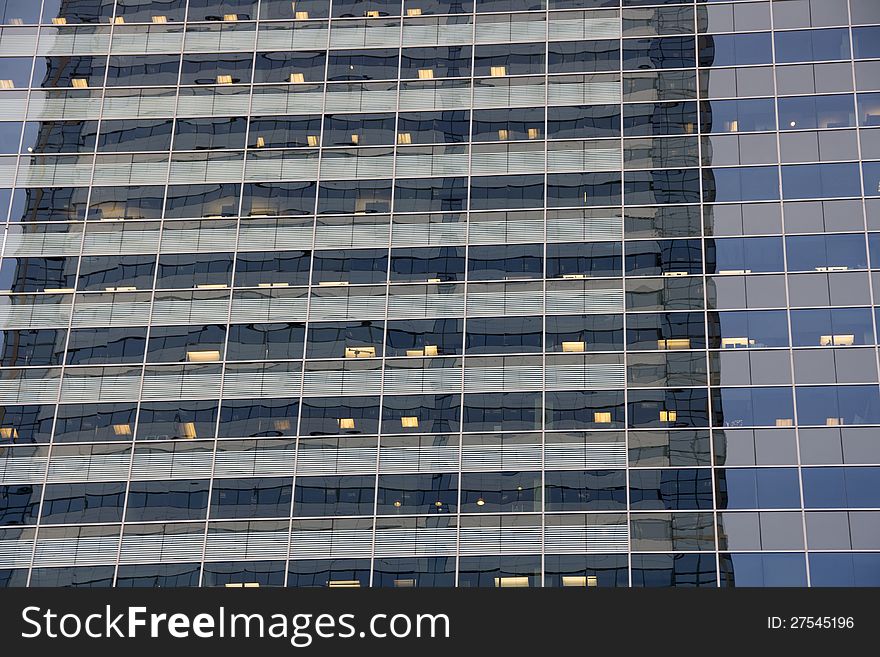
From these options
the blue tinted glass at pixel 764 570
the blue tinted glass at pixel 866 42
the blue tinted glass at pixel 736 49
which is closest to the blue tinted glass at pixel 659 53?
the blue tinted glass at pixel 736 49

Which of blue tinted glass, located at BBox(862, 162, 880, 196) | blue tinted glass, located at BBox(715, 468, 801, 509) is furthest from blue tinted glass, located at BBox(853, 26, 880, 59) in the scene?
blue tinted glass, located at BBox(715, 468, 801, 509)

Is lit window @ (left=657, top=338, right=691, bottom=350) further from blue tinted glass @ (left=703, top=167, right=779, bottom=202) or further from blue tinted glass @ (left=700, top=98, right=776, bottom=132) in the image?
blue tinted glass @ (left=700, top=98, right=776, bottom=132)

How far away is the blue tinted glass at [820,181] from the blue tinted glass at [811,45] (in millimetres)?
6002

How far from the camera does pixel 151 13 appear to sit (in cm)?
7856

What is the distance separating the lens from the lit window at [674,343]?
2714 inches

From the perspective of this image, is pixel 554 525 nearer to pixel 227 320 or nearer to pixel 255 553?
pixel 255 553

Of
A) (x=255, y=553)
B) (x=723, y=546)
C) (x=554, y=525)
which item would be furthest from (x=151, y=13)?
(x=723, y=546)

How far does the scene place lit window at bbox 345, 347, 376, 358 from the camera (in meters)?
70.2

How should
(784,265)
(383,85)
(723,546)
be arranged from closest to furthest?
(723,546)
(784,265)
(383,85)

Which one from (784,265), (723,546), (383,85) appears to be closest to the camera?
(723,546)

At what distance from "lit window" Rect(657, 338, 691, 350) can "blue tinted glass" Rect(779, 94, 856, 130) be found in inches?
490

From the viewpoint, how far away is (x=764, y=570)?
212 feet

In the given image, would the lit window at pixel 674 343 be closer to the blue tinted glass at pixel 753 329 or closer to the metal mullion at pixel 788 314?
the blue tinted glass at pixel 753 329

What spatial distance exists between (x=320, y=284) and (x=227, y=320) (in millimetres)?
4796
